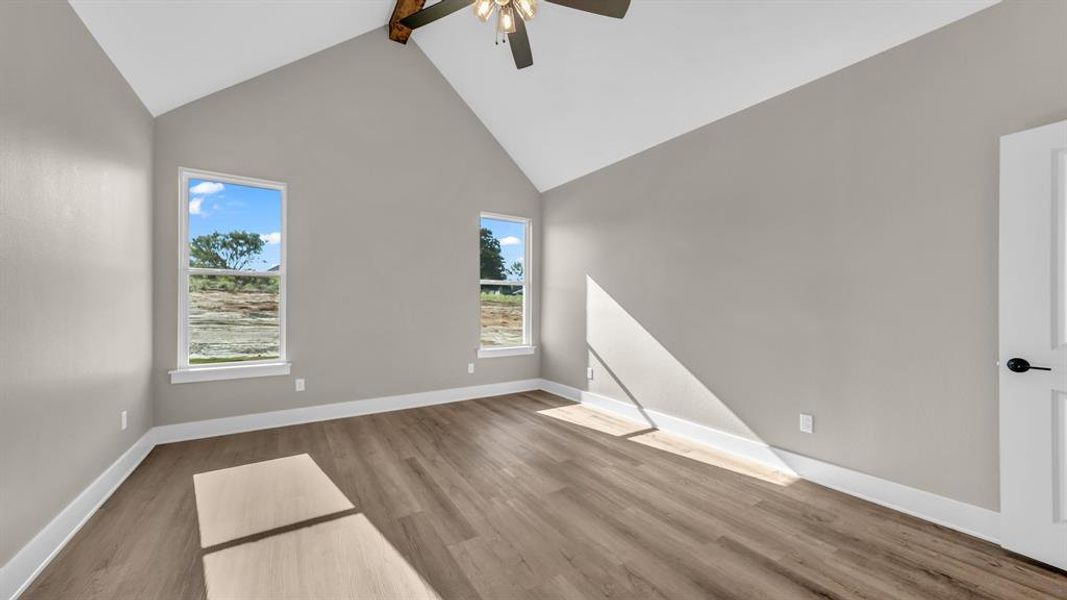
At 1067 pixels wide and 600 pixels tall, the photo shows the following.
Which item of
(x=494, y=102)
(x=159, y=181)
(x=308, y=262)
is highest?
(x=494, y=102)

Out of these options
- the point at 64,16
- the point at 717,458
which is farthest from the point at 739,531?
the point at 64,16

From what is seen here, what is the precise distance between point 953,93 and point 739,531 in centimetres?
254

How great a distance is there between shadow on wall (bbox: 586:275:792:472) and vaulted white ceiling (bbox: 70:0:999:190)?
5.28ft

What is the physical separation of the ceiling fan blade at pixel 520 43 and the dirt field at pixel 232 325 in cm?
297

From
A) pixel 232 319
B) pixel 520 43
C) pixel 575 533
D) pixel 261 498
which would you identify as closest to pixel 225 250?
pixel 232 319

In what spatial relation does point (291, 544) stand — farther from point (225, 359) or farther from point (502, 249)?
point (502, 249)

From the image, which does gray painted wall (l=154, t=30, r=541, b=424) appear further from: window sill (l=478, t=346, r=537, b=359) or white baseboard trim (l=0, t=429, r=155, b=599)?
white baseboard trim (l=0, t=429, r=155, b=599)

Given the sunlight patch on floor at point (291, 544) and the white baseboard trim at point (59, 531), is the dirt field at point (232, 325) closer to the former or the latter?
the white baseboard trim at point (59, 531)

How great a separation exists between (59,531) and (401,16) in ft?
14.0

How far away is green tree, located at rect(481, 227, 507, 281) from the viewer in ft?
16.4

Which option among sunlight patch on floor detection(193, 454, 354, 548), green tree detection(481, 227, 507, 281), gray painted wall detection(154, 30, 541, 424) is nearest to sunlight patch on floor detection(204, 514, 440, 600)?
sunlight patch on floor detection(193, 454, 354, 548)

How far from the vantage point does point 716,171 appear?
3291 millimetres

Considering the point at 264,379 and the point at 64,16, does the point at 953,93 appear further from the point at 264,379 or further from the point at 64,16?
the point at 264,379

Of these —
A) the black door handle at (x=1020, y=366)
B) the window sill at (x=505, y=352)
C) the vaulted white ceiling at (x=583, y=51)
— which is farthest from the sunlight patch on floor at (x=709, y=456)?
the vaulted white ceiling at (x=583, y=51)
